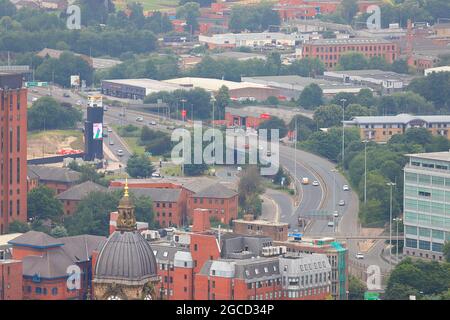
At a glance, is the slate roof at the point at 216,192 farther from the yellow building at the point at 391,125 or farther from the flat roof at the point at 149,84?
the flat roof at the point at 149,84

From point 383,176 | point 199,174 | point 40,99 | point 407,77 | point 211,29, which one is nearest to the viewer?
point 383,176

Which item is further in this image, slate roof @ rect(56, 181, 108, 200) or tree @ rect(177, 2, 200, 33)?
tree @ rect(177, 2, 200, 33)

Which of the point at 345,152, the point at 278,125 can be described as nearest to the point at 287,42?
the point at 278,125

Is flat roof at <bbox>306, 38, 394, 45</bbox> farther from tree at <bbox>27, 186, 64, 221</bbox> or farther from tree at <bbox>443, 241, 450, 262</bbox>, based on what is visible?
tree at <bbox>443, 241, 450, 262</bbox>

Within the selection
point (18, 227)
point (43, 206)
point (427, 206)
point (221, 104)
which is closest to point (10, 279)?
point (18, 227)

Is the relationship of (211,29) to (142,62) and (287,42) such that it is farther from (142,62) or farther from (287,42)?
(142,62)

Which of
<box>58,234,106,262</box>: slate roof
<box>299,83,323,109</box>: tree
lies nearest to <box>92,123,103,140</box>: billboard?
<box>299,83,323,109</box>: tree

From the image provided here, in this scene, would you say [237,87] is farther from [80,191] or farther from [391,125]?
[80,191]
